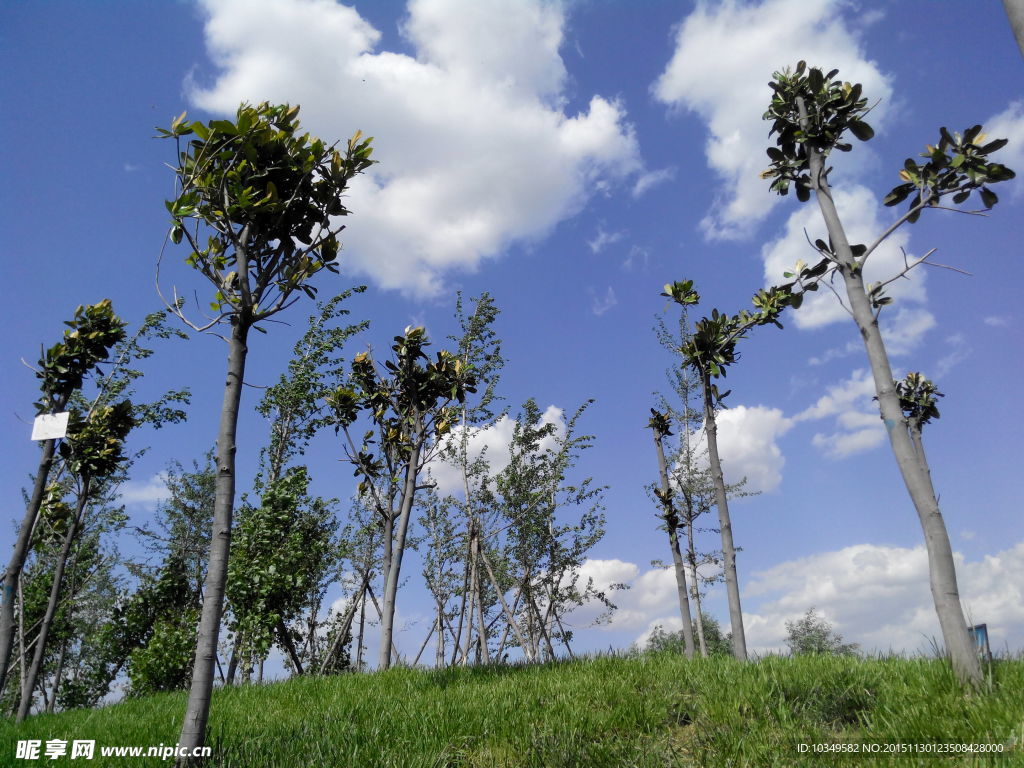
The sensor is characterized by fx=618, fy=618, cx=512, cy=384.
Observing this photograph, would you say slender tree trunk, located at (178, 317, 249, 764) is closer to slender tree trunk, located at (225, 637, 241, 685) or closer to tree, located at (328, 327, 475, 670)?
tree, located at (328, 327, 475, 670)

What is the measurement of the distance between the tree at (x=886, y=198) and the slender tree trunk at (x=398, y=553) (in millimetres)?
7213

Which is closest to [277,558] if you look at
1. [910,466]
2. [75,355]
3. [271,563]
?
[271,563]

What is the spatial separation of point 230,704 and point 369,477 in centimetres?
488

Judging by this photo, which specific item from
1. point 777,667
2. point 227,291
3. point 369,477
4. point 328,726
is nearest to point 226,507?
point 227,291

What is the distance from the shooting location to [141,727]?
6844 mm

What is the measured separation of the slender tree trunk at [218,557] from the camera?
15.9ft

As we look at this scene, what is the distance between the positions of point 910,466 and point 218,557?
19.9 feet

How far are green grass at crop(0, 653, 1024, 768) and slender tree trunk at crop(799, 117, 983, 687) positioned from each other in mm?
331

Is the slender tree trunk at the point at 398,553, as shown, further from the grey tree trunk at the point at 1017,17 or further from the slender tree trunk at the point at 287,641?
the grey tree trunk at the point at 1017,17

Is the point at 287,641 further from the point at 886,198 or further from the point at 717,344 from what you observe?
the point at 886,198

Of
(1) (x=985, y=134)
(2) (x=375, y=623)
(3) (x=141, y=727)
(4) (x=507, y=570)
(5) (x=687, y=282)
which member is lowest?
(3) (x=141, y=727)

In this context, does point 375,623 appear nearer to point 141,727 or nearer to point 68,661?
point 141,727

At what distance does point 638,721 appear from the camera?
5.50m

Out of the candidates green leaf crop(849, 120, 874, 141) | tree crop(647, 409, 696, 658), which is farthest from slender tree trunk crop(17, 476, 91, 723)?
green leaf crop(849, 120, 874, 141)
